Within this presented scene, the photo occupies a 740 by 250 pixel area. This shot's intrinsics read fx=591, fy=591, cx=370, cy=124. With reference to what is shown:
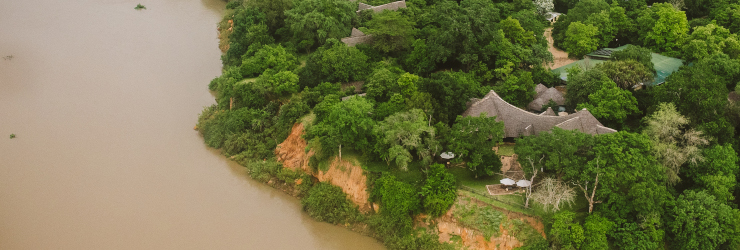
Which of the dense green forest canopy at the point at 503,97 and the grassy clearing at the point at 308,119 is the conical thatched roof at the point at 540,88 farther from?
the grassy clearing at the point at 308,119

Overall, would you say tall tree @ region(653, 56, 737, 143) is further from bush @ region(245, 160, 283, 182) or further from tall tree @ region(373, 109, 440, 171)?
bush @ region(245, 160, 283, 182)

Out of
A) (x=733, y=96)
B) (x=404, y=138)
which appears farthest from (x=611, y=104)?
(x=404, y=138)

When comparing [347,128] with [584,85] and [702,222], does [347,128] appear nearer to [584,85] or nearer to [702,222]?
[584,85]

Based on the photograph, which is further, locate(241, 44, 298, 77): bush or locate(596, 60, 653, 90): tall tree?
locate(241, 44, 298, 77): bush

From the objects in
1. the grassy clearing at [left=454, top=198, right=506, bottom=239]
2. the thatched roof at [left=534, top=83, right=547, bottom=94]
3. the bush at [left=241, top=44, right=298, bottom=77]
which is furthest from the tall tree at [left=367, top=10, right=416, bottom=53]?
the grassy clearing at [left=454, top=198, right=506, bottom=239]

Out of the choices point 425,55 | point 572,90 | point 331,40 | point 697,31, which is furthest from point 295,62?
point 697,31

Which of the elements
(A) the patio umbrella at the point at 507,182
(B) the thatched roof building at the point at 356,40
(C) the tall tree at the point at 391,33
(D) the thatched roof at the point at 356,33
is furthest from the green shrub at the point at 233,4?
(A) the patio umbrella at the point at 507,182
